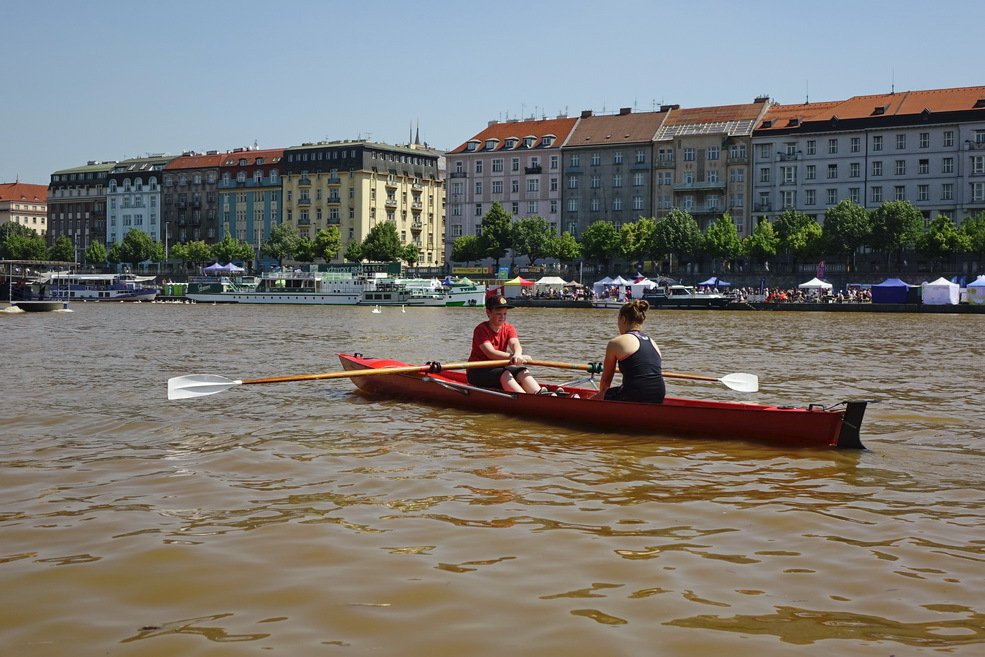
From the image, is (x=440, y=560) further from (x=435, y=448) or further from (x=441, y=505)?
(x=435, y=448)

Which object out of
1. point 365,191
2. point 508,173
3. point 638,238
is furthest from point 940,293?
point 365,191

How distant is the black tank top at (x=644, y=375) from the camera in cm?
1173

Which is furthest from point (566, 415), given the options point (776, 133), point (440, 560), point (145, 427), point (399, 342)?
point (776, 133)

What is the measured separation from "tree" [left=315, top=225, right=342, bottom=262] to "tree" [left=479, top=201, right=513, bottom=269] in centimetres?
2011

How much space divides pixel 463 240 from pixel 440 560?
9315 cm

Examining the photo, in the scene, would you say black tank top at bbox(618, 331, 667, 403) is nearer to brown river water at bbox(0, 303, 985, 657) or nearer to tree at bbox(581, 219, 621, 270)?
brown river water at bbox(0, 303, 985, 657)

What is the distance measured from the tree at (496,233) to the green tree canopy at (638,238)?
11.9 meters

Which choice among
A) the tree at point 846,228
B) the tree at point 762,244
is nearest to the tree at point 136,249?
the tree at point 762,244

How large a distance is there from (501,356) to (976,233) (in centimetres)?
6673

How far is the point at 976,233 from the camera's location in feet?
233

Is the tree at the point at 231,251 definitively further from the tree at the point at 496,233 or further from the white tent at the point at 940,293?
the white tent at the point at 940,293

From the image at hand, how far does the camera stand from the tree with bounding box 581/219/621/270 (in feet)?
291

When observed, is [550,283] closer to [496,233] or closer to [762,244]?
[496,233]

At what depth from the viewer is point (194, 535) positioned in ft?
24.1
